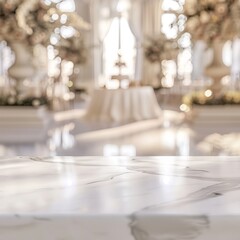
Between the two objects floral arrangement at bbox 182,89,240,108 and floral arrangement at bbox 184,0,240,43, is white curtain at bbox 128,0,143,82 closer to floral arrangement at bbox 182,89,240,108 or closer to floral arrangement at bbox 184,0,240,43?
floral arrangement at bbox 182,89,240,108

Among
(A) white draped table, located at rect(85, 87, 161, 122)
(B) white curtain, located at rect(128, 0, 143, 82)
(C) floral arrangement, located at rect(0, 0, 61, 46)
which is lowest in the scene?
(A) white draped table, located at rect(85, 87, 161, 122)

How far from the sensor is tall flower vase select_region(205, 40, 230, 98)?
8436 millimetres

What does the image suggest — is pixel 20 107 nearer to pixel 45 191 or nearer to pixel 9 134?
pixel 9 134

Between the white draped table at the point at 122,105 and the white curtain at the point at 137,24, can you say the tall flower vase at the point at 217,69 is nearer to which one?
the white draped table at the point at 122,105

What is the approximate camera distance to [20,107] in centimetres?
Result: 764

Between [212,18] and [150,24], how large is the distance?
10238 mm

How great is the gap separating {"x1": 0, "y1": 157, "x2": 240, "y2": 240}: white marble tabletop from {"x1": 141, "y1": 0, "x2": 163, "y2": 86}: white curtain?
14993 millimetres

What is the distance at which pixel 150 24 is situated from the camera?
17.3 m

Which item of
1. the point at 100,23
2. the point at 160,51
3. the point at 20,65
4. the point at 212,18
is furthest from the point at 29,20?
the point at 100,23

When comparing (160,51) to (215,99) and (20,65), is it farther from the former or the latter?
(20,65)

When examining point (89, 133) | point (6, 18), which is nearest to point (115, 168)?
point (6, 18)

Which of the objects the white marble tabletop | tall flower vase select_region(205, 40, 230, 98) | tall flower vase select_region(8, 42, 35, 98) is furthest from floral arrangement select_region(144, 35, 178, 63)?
the white marble tabletop

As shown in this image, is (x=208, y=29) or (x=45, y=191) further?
(x=208, y=29)

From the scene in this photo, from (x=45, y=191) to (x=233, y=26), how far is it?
20.6 ft
